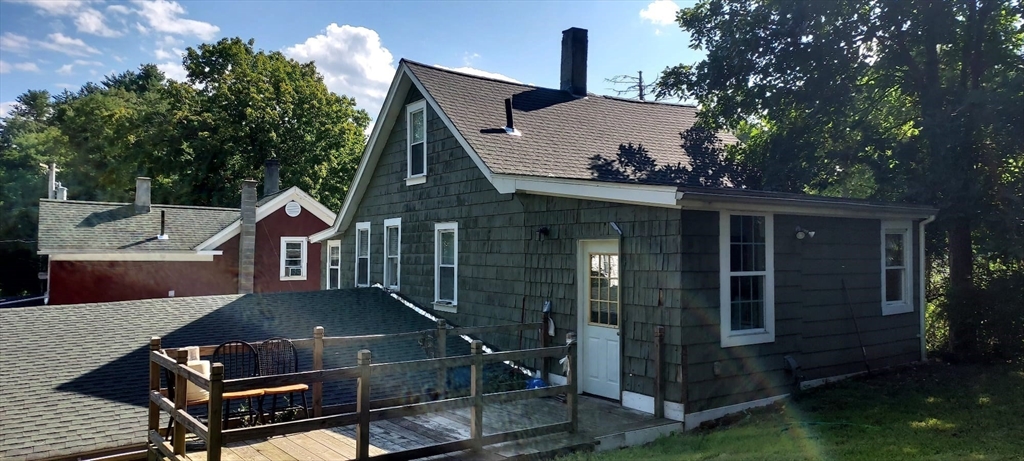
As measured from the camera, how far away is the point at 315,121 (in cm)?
3534

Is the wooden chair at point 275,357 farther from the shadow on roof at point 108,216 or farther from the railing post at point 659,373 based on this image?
the shadow on roof at point 108,216

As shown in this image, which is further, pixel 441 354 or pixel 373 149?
pixel 373 149

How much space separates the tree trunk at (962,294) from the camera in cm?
1149

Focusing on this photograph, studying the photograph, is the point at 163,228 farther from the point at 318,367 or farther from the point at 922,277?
the point at 922,277

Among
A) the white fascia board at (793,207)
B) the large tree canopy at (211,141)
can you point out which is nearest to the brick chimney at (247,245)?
the large tree canopy at (211,141)

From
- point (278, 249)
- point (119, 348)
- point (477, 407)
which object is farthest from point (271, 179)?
point (477, 407)

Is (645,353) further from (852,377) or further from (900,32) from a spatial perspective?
(900,32)

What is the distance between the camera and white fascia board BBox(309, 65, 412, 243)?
1388cm

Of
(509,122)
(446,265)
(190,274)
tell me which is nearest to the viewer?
(509,122)

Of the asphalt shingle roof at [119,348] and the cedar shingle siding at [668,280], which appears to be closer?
the asphalt shingle roof at [119,348]

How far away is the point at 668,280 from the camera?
25.7 ft

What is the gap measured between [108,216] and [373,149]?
41.8ft

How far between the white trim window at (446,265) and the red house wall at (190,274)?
13.0 meters

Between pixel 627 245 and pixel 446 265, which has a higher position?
pixel 627 245
